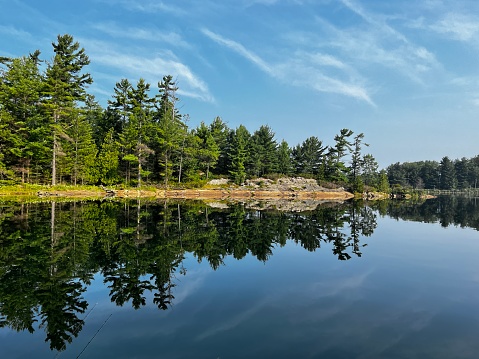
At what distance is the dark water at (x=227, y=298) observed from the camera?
4777 millimetres

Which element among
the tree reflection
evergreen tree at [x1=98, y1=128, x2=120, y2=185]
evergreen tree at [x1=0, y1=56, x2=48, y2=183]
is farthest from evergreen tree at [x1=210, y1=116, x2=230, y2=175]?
the tree reflection

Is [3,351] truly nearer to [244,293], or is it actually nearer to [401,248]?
[244,293]

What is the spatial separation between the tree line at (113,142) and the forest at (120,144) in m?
0.15

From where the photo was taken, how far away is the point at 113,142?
5219 centimetres

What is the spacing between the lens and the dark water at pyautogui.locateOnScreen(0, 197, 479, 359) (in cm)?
478

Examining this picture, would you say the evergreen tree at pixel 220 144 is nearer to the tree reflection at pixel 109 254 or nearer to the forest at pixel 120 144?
the forest at pixel 120 144

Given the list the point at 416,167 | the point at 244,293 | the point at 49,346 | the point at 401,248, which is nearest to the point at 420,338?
the point at 244,293

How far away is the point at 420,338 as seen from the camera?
5.21 m

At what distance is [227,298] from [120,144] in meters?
46.5

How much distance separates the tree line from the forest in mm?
151

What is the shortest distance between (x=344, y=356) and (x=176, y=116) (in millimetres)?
58848

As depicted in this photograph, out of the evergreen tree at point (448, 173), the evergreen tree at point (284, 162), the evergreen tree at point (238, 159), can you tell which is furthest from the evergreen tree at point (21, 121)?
the evergreen tree at point (448, 173)

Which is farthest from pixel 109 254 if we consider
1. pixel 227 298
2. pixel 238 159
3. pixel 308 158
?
pixel 308 158

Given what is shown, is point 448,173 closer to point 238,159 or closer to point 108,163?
point 238,159
